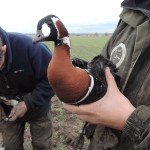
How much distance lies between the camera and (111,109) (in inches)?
82.1

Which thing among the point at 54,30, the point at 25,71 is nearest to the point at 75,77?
the point at 54,30

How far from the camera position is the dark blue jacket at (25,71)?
4723 mm

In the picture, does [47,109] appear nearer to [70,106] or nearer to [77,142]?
[77,142]

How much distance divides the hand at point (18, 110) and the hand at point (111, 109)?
279 centimetres

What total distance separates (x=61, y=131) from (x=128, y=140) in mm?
4620

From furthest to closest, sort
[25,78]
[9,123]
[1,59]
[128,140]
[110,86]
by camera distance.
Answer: [9,123]
[25,78]
[1,59]
[128,140]
[110,86]

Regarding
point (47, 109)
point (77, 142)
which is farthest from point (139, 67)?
point (47, 109)

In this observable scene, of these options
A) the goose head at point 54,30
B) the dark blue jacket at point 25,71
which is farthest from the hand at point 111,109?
the dark blue jacket at point 25,71

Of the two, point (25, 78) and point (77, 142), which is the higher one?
point (77, 142)

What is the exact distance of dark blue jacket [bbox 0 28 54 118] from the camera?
4.72 metres

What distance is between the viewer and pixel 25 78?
4.85m

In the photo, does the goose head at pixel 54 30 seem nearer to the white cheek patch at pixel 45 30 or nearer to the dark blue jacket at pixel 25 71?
the white cheek patch at pixel 45 30

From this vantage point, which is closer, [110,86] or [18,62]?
[110,86]

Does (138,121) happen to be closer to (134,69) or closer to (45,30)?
(134,69)
